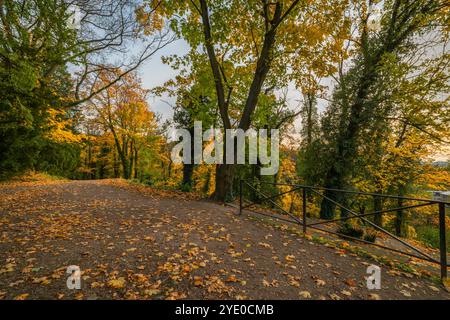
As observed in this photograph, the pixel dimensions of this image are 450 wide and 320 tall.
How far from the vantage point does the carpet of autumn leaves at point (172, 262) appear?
2.97m

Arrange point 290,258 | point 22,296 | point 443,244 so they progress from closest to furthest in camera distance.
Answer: point 22,296 < point 443,244 < point 290,258

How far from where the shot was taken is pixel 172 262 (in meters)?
3.67

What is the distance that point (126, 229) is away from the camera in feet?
17.1

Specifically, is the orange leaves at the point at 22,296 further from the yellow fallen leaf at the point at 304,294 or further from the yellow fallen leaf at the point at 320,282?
the yellow fallen leaf at the point at 320,282

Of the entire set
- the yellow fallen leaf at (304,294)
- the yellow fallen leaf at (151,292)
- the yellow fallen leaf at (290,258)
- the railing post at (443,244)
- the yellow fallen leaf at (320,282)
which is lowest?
the yellow fallen leaf at (304,294)

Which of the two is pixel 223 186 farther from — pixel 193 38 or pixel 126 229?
pixel 193 38

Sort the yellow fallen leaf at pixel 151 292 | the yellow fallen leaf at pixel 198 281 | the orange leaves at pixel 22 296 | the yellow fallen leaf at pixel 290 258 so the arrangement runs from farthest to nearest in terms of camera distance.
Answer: the yellow fallen leaf at pixel 290 258, the yellow fallen leaf at pixel 198 281, the yellow fallen leaf at pixel 151 292, the orange leaves at pixel 22 296

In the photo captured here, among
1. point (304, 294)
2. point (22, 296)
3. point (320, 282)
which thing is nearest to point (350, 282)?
point (320, 282)

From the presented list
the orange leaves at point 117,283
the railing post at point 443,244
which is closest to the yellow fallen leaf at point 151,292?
the orange leaves at point 117,283

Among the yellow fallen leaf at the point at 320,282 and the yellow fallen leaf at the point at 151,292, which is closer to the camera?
the yellow fallen leaf at the point at 151,292

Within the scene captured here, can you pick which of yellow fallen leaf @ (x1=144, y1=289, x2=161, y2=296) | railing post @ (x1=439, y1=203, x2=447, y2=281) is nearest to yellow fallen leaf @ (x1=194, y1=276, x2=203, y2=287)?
yellow fallen leaf @ (x1=144, y1=289, x2=161, y2=296)

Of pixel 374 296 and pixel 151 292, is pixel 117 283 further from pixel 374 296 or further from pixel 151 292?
pixel 374 296

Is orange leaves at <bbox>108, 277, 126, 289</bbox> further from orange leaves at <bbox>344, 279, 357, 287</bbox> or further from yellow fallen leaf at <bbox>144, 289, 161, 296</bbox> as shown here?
orange leaves at <bbox>344, 279, 357, 287</bbox>
